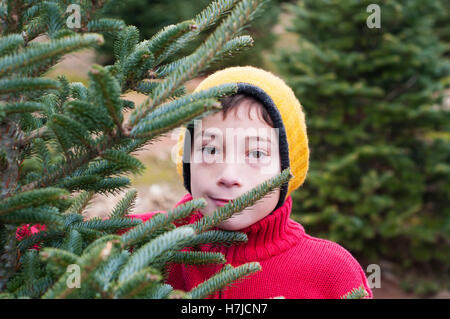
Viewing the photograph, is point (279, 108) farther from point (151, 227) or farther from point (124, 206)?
point (151, 227)

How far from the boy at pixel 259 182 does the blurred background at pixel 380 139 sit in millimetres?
3796

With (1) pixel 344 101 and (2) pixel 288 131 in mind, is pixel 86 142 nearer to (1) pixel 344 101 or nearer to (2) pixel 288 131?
(2) pixel 288 131

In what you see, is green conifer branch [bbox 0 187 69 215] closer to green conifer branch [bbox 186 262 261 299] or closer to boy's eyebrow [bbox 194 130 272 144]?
green conifer branch [bbox 186 262 261 299]

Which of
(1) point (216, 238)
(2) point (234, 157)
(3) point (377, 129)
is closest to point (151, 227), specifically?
(1) point (216, 238)

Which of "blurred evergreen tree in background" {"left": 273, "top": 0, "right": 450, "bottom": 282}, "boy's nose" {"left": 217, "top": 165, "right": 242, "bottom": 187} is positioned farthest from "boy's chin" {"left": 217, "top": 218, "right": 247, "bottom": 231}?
"blurred evergreen tree in background" {"left": 273, "top": 0, "right": 450, "bottom": 282}

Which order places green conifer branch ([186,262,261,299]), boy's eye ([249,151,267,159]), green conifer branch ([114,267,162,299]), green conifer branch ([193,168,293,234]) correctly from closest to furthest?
green conifer branch ([114,267,162,299]), green conifer branch ([186,262,261,299]), green conifer branch ([193,168,293,234]), boy's eye ([249,151,267,159])

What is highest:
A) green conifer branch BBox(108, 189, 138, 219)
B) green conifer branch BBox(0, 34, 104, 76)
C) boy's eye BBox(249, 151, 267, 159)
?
green conifer branch BBox(0, 34, 104, 76)

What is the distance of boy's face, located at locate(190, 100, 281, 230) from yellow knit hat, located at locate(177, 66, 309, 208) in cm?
4

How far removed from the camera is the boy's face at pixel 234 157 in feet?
4.83

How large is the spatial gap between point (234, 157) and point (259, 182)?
12cm

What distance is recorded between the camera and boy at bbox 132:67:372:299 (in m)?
1.48

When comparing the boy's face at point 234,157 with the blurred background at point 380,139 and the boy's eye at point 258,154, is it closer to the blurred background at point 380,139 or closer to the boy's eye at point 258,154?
the boy's eye at point 258,154

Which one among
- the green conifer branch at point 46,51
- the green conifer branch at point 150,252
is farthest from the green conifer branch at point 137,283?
the green conifer branch at point 46,51

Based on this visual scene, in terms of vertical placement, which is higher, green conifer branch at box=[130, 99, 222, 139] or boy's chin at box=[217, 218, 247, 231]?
green conifer branch at box=[130, 99, 222, 139]
